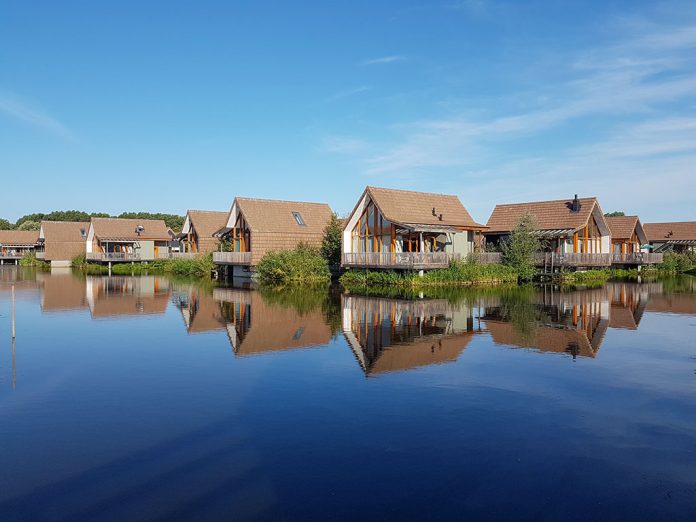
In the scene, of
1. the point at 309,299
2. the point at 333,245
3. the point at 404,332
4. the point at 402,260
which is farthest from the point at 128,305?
the point at 333,245

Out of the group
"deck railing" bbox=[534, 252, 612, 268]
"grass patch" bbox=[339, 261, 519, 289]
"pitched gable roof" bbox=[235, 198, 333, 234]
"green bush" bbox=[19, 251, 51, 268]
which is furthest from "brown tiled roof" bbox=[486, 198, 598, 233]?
"green bush" bbox=[19, 251, 51, 268]

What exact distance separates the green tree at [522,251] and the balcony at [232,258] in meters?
19.3

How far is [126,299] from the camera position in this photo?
29562 millimetres

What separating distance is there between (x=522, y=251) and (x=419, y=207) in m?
7.82

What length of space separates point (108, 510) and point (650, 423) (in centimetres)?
796

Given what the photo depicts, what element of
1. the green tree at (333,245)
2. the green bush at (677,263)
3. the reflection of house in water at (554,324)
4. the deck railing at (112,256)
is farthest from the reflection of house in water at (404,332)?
the deck railing at (112,256)

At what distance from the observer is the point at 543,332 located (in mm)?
17859

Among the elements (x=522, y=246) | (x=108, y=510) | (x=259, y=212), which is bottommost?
(x=108, y=510)

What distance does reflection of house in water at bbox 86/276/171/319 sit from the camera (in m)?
24.7

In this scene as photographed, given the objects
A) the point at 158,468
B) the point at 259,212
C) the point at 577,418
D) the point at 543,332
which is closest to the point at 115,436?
the point at 158,468

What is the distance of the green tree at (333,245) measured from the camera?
1658 inches

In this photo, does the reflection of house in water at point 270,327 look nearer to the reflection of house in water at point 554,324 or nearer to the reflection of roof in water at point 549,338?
the reflection of roof in water at point 549,338

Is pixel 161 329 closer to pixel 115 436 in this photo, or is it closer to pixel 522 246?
pixel 115 436

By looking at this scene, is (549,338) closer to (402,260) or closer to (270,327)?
(270,327)
